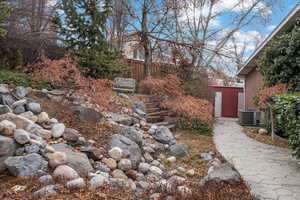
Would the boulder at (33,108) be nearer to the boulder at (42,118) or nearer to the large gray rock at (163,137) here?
the boulder at (42,118)

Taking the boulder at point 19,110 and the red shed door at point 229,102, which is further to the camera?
the red shed door at point 229,102

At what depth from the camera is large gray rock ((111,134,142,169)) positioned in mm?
3571

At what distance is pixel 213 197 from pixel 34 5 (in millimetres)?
8427

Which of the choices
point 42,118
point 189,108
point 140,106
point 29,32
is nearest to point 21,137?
point 42,118

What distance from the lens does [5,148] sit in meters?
2.50

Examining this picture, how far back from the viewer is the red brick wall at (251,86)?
9.38m

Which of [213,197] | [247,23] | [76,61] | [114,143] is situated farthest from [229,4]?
[213,197]

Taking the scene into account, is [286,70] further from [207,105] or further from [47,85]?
[47,85]

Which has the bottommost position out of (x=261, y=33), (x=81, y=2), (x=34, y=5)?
(x=81, y=2)

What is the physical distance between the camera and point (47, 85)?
18.6 feet

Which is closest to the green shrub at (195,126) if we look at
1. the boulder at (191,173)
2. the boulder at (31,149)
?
the boulder at (191,173)

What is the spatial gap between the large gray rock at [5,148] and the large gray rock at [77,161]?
0.53 metres

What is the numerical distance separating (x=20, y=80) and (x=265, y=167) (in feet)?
19.3

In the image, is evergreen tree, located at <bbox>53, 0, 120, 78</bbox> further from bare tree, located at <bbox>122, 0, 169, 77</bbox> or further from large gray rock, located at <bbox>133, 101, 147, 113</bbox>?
bare tree, located at <bbox>122, 0, 169, 77</bbox>
